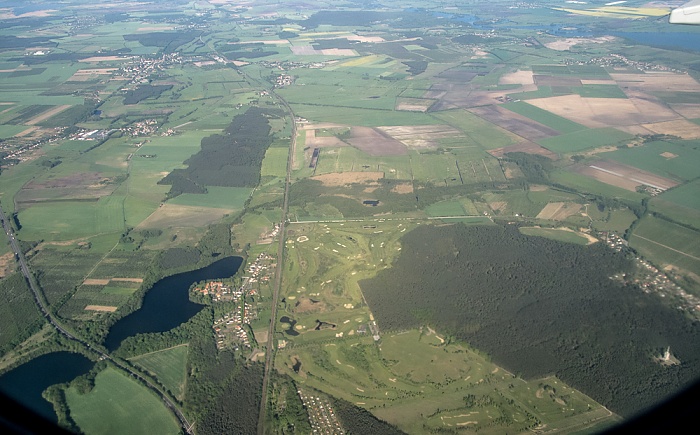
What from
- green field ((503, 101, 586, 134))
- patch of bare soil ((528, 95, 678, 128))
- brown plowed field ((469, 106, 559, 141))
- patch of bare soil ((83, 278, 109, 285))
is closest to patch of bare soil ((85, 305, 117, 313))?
patch of bare soil ((83, 278, 109, 285))

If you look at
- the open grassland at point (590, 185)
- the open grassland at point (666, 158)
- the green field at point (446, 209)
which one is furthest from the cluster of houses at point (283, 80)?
the open grassland at point (666, 158)

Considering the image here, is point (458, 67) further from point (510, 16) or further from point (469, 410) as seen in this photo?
point (469, 410)

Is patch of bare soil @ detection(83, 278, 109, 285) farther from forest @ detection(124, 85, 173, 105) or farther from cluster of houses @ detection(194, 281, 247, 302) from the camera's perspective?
forest @ detection(124, 85, 173, 105)

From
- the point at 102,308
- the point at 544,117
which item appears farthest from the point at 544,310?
the point at 544,117

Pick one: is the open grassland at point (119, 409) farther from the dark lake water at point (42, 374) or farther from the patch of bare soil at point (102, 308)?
the patch of bare soil at point (102, 308)

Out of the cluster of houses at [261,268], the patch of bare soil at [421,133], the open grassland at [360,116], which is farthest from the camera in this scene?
the open grassland at [360,116]
